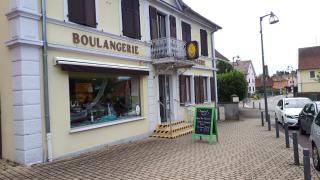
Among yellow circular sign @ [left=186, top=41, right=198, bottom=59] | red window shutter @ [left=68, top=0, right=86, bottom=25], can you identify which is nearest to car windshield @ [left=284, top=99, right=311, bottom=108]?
yellow circular sign @ [left=186, top=41, right=198, bottom=59]

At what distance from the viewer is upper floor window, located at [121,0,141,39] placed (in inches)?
511

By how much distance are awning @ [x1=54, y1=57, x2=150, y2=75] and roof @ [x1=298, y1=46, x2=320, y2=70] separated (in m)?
50.9

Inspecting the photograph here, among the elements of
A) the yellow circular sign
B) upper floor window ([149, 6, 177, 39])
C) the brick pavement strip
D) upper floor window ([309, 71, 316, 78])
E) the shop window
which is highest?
upper floor window ([149, 6, 177, 39])

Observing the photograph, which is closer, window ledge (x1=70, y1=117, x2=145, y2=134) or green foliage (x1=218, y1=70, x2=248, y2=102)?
window ledge (x1=70, y1=117, x2=145, y2=134)

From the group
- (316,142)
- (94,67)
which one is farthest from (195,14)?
(316,142)

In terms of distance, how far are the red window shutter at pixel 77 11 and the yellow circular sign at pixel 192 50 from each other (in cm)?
575

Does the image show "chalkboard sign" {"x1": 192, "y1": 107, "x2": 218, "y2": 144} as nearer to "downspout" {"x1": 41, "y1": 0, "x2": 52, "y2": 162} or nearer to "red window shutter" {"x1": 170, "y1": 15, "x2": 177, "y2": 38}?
"downspout" {"x1": 41, "y1": 0, "x2": 52, "y2": 162}

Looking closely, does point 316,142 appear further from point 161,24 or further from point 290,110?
point 161,24

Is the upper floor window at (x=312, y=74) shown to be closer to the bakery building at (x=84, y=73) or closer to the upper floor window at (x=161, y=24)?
the bakery building at (x=84, y=73)

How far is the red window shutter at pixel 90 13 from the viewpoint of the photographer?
1105 centimetres

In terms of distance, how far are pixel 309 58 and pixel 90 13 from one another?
55.1 meters

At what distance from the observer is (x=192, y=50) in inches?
612

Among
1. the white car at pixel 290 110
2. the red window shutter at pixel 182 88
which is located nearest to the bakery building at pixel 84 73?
the red window shutter at pixel 182 88

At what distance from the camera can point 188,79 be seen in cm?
1886
